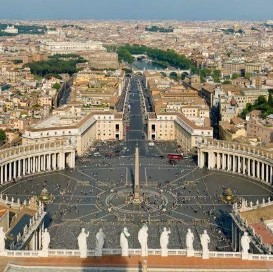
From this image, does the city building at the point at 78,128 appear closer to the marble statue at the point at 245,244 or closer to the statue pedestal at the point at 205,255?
the statue pedestal at the point at 205,255

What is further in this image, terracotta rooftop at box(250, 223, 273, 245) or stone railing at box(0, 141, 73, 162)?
stone railing at box(0, 141, 73, 162)

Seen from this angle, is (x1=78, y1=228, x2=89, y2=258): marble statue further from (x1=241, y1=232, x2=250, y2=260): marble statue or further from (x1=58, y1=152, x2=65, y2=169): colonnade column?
(x1=58, y1=152, x2=65, y2=169): colonnade column

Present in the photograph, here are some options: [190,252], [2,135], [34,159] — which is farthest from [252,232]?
[2,135]

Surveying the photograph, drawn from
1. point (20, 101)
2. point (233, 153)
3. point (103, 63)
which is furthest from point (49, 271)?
point (103, 63)

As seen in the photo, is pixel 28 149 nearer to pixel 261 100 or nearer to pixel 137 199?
pixel 137 199

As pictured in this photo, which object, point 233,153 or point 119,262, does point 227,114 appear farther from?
point 119,262

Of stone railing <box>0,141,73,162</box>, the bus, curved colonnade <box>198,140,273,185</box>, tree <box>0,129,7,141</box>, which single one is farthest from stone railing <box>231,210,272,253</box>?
tree <box>0,129,7,141</box>

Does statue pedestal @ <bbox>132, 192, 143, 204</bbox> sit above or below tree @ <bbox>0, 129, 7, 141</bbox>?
below

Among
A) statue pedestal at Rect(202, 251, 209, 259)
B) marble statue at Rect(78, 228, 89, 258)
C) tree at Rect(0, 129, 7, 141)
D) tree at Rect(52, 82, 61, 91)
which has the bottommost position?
tree at Rect(0, 129, 7, 141)
